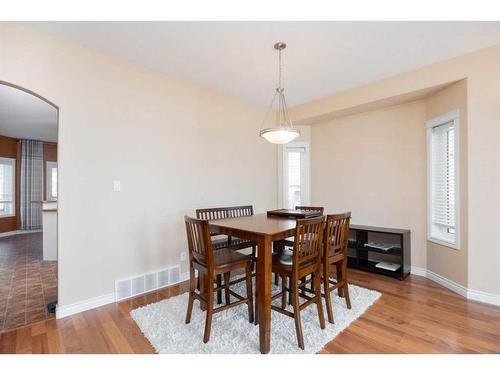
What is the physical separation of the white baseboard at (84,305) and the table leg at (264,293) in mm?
1711

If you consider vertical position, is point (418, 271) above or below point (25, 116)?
below

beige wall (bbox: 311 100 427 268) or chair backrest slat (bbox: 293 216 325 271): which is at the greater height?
beige wall (bbox: 311 100 427 268)

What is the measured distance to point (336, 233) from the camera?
7.33 ft

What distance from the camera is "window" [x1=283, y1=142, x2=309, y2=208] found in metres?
4.47

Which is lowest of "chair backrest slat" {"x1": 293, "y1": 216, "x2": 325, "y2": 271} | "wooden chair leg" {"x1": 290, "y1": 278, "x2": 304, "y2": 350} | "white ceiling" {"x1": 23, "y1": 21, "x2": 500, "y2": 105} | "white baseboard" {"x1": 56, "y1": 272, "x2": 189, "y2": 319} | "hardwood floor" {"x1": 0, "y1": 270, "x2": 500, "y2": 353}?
"hardwood floor" {"x1": 0, "y1": 270, "x2": 500, "y2": 353}

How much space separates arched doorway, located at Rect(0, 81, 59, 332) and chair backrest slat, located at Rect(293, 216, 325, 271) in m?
2.34

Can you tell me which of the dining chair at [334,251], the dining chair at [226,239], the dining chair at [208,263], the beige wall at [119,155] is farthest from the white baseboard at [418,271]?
the beige wall at [119,155]

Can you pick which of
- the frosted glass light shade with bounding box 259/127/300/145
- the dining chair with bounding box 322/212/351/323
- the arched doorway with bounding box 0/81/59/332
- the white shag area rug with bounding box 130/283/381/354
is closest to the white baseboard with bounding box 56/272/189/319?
the arched doorway with bounding box 0/81/59/332

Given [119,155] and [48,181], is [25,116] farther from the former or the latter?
[119,155]

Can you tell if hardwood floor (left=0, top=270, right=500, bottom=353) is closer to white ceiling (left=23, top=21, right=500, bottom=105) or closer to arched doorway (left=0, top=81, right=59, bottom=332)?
arched doorway (left=0, top=81, right=59, bottom=332)

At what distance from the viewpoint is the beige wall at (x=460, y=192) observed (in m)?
2.61

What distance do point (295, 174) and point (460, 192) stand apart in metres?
2.39

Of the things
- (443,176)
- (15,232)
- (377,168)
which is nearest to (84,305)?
(377,168)

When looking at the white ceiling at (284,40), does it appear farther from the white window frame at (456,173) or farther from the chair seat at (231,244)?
the chair seat at (231,244)
